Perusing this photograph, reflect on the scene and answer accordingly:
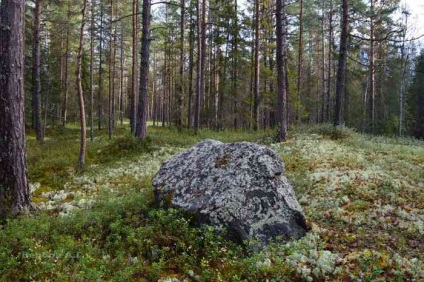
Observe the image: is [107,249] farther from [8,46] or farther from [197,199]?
[8,46]

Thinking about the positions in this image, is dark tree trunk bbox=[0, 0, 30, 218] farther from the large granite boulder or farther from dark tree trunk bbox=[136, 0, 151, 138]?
dark tree trunk bbox=[136, 0, 151, 138]

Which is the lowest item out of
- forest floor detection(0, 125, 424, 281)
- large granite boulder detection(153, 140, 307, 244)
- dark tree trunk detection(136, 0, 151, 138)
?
forest floor detection(0, 125, 424, 281)

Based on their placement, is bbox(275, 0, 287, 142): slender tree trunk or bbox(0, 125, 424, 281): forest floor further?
bbox(275, 0, 287, 142): slender tree trunk

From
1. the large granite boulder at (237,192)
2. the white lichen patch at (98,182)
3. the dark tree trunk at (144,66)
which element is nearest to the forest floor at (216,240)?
the white lichen patch at (98,182)

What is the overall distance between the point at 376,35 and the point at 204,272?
1407 inches

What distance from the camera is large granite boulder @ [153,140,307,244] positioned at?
584 centimetres

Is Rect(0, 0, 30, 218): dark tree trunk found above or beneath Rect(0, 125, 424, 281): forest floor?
above

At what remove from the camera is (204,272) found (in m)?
4.74

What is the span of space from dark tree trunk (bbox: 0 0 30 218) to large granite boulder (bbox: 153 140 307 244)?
2.86m

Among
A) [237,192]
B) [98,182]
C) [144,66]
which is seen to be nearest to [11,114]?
[98,182]

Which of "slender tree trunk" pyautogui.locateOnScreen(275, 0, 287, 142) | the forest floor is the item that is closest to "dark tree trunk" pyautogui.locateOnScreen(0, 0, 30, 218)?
the forest floor

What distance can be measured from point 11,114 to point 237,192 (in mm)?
4912

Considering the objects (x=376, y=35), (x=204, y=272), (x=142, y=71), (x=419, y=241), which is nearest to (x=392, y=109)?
(x=376, y=35)

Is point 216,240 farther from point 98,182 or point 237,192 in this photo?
point 98,182
